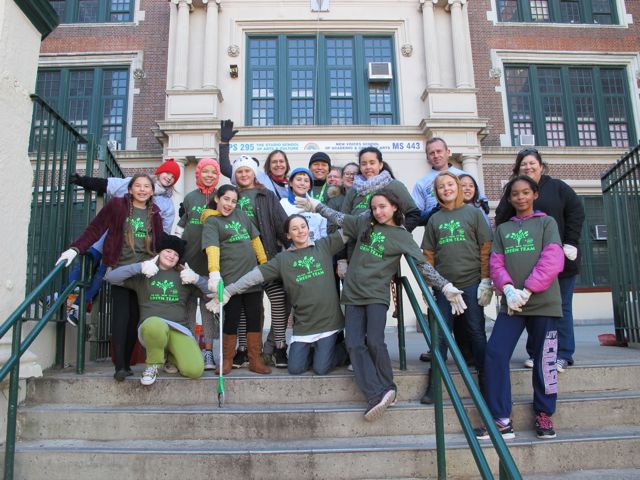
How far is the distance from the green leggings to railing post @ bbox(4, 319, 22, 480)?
3.02ft

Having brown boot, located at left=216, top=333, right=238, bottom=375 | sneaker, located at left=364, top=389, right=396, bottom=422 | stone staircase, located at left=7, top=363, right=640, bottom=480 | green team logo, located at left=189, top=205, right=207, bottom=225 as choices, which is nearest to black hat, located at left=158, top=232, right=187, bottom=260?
green team logo, located at left=189, top=205, right=207, bottom=225

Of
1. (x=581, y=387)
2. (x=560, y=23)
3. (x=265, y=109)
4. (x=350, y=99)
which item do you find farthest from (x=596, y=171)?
(x=581, y=387)

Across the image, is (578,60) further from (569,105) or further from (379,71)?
(379,71)

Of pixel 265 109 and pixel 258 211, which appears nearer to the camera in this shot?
pixel 258 211

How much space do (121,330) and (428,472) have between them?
271cm

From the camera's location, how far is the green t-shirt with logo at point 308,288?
14.9ft

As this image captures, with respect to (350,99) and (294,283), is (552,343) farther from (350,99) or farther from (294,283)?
(350,99)

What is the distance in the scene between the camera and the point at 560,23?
15109 mm

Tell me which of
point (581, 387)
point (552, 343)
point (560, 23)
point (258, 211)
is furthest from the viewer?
point (560, 23)

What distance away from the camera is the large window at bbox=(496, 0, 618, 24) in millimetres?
15250

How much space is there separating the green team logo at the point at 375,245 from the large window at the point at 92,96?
11457mm

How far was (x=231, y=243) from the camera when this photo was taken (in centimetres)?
470

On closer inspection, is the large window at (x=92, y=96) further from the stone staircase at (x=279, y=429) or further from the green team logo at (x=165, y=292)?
the stone staircase at (x=279, y=429)

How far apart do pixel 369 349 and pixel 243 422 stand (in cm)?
111
